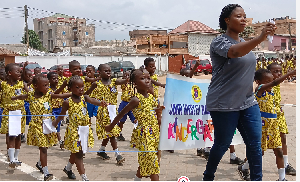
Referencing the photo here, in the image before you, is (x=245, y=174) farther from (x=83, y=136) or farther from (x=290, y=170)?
(x=83, y=136)

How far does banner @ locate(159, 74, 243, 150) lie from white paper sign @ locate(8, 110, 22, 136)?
8.92 feet

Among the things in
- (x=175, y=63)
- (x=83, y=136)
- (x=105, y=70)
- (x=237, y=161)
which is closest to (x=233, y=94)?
(x=83, y=136)

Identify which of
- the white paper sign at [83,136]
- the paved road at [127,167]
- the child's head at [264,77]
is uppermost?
the child's head at [264,77]

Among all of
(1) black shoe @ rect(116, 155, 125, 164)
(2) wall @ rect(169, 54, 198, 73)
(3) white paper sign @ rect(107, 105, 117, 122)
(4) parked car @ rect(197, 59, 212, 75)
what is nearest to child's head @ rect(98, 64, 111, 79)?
(3) white paper sign @ rect(107, 105, 117, 122)

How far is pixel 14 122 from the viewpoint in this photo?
655cm

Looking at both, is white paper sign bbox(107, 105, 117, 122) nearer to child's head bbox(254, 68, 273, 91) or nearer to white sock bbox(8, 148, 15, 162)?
white sock bbox(8, 148, 15, 162)

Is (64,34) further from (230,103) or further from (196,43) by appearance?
(230,103)

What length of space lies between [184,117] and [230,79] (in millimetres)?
1844

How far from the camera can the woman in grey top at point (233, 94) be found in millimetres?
3746

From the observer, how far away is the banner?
207 inches

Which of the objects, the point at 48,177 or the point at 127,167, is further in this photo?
the point at 127,167

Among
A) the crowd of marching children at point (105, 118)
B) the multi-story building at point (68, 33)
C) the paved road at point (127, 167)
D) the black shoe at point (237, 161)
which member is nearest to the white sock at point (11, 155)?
the crowd of marching children at point (105, 118)

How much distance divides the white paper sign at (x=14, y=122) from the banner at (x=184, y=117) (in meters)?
2.72

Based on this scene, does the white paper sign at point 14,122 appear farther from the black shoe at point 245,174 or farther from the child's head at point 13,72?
the black shoe at point 245,174
